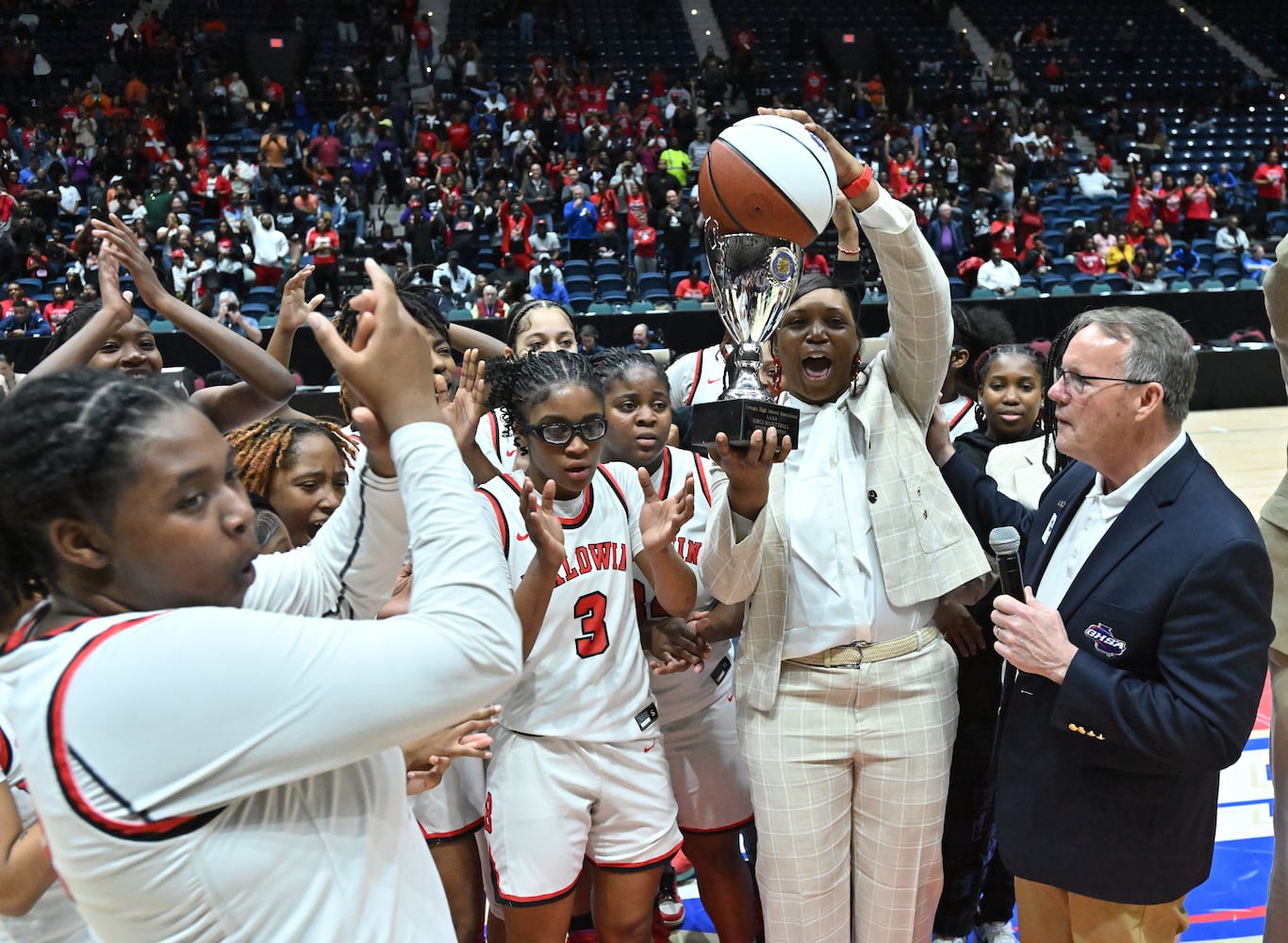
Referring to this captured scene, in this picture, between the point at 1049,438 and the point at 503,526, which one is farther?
the point at 1049,438

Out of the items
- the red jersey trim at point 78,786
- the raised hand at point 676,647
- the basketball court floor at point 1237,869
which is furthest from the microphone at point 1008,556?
the basketball court floor at point 1237,869

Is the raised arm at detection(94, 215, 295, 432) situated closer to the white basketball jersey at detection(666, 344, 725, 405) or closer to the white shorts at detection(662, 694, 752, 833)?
the white shorts at detection(662, 694, 752, 833)

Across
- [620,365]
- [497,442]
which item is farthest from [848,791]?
[497,442]

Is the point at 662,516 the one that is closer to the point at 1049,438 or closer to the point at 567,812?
the point at 567,812

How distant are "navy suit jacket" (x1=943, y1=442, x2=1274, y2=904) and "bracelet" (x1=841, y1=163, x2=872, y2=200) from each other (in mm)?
935

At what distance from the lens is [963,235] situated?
16.5 meters

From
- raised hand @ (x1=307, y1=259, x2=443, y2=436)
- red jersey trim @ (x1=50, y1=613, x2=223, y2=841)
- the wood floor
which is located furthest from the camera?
the wood floor

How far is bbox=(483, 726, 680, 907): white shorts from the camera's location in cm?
264

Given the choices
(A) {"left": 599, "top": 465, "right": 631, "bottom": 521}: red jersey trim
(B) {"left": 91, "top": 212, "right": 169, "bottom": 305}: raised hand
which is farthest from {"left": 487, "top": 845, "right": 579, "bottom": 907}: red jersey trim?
(B) {"left": 91, "top": 212, "right": 169, "bottom": 305}: raised hand

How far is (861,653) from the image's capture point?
2.66 metres

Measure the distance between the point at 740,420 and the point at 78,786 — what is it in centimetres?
149

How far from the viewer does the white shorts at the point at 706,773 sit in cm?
310

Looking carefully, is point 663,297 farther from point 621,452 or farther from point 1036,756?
point 1036,756

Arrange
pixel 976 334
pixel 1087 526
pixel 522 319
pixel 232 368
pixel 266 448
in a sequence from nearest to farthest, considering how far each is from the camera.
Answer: pixel 1087 526 < pixel 266 448 < pixel 232 368 < pixel 522 319 < pixel 976 334
